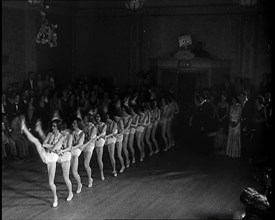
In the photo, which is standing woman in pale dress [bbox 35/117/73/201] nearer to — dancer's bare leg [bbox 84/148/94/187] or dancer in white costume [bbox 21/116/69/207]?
dancer in white costume [bbox 21/116/69/207]

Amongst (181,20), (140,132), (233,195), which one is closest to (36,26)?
(181,20)

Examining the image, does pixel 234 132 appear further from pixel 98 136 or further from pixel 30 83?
pixel 30 83

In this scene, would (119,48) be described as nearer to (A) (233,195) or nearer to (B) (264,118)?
(B) (264,118)

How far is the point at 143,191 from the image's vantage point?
8508 mm

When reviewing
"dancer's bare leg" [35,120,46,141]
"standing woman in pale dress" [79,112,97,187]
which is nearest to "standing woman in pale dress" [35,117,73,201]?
"standing woman in pale dress" [79,112,97,187]

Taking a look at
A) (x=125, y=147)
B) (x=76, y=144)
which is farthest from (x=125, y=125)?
(x=76, y=144)

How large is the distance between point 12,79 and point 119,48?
4.92m

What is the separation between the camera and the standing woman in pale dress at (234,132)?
1080 centimetres

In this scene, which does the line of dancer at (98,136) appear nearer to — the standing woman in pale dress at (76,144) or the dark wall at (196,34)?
the standing woman in pale dress at (76,144)

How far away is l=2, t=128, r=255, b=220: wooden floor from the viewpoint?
744 centimetres

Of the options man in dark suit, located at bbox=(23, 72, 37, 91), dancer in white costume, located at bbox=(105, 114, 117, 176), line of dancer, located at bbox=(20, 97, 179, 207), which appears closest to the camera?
line of dancer, located at bbox=(20, 97, 179, 207)

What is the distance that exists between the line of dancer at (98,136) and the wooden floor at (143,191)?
30 centimetres

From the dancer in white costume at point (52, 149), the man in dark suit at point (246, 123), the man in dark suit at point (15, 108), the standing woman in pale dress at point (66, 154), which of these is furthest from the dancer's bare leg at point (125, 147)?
the man in dark suit at point (246, 123)

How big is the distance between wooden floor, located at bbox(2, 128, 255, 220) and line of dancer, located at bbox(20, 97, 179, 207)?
0.98 ft
